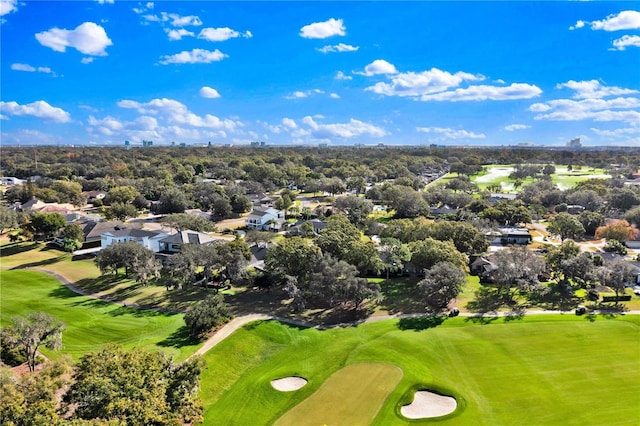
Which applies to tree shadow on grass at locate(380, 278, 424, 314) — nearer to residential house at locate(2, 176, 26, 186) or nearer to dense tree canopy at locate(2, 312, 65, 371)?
dense tree canopy at locate(2, 312, 65, 371)

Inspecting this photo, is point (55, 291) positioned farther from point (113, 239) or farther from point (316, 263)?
point (316, 263)

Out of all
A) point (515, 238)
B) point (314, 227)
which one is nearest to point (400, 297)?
point (314, 227)

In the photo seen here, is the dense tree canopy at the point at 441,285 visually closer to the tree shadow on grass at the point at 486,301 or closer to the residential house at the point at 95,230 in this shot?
the tree shadow on grass at the point at 486,301

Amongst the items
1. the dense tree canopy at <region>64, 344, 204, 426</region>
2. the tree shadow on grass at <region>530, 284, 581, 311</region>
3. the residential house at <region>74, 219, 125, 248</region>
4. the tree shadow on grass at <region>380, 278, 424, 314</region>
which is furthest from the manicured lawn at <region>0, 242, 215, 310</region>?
the tree shadow on grass at <region>530, 284, 581, 311</region>

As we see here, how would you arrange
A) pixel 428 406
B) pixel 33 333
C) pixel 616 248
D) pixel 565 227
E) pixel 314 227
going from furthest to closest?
pixel 314 227, pixel 565 227, pixel 616 248, pixel 33 333, pixel 428 406

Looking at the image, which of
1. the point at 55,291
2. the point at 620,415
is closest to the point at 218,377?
the point at 620,415

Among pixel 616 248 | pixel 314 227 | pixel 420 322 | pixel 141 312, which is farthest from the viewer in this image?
pixel 314 227

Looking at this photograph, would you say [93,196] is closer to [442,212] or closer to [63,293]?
[63,293]
